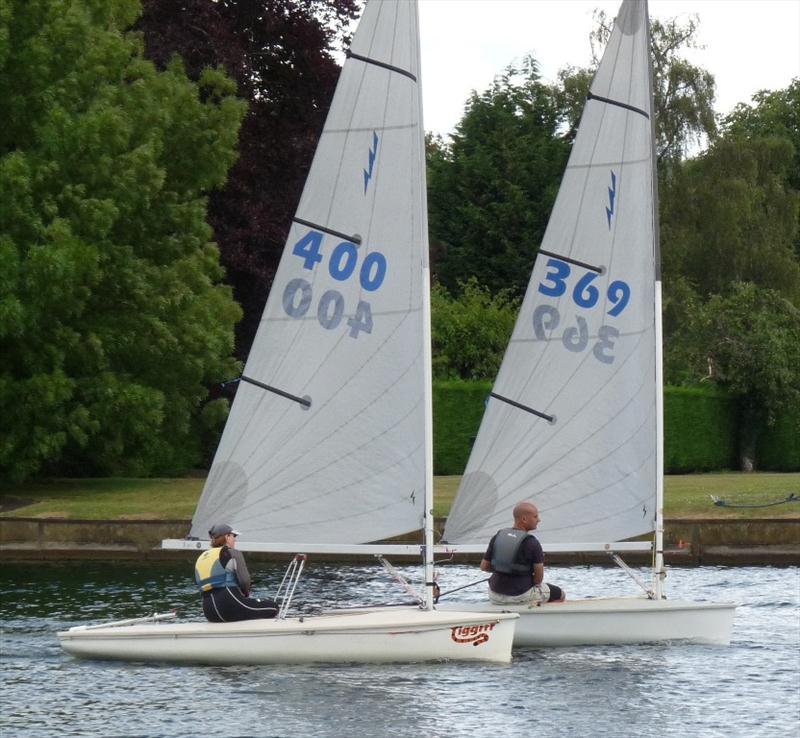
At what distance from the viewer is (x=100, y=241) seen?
120ft

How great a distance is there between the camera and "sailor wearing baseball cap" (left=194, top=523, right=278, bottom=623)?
19469 millimetres

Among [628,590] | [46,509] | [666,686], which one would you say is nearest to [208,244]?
[46,509]

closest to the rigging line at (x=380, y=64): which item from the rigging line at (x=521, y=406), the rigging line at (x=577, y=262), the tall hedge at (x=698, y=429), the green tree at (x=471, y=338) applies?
the rigging line at (x=577, y=262)

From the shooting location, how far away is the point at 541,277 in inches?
870

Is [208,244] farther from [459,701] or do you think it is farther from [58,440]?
[459,701]

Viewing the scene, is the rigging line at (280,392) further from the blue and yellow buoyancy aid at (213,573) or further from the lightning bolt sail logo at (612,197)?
the lightning bolt sail logo at (612,197)

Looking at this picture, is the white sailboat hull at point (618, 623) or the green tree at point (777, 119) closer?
the white sailboat hull at point (618, 623)

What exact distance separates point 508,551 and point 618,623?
6.71 ft

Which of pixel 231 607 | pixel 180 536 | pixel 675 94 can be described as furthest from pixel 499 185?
pixel 231 607

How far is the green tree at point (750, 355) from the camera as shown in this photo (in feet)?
168

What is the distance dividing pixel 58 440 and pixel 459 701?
19.8 metres

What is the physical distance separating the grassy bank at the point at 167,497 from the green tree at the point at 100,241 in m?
0.86

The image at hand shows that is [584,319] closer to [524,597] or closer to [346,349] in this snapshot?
[346,349]

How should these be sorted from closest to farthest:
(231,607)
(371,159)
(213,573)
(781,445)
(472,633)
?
1. (213,573)
2. (472,633)
3. (231,607)
4. (371,159)
5. (781,445)
